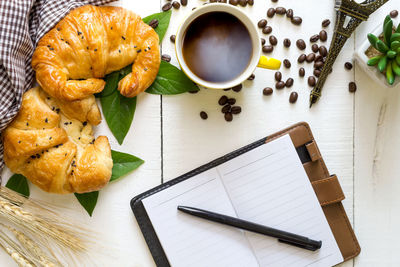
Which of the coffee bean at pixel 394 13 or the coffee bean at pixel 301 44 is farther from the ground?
the coffee bean at pixel 394 13

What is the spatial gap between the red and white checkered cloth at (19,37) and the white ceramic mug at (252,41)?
279 millimetres

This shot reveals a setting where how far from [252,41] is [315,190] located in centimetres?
52

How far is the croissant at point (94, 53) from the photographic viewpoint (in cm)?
113

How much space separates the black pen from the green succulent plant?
551 mm

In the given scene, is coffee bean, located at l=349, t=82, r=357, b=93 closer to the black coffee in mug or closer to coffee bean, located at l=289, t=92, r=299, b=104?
coffee bean, located at l=289, t=92, r=299, b=104

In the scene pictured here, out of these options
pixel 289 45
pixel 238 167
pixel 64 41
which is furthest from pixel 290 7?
pixel 64 41

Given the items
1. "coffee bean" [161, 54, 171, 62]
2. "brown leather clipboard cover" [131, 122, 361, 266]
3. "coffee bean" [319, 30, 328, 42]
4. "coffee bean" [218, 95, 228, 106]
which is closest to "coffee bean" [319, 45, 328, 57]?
"coffee bean" [319, 30, 328, 42]

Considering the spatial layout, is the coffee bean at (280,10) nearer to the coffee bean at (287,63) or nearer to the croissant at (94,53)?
the coffee bean at (287,63)

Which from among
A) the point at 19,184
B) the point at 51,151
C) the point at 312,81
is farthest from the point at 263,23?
the point at 19,184

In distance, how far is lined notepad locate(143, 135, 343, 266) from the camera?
127 cm

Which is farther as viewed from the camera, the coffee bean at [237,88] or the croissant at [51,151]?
the coffee bean at [237,88]

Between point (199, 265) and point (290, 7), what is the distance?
0.89m

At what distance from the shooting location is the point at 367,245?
134 centimetres

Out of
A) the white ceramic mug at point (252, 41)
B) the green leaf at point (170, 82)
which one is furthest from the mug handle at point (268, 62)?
the green leaf at point (170, 82)
